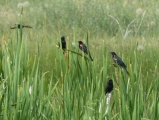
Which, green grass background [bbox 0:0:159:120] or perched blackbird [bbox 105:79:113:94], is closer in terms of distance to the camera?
green grass background [bbox 0:0:159:120]

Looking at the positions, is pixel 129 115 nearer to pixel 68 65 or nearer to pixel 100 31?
pixel 68 65

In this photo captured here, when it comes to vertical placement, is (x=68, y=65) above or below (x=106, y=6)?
below

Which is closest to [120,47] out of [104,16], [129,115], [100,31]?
[100,31]

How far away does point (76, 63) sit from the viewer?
135 inches

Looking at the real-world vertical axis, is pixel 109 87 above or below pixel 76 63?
below

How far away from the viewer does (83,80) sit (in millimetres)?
3379

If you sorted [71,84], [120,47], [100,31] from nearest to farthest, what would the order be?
[71,84], [120,47], [100,31]

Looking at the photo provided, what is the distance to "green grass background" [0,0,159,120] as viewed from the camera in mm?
2951

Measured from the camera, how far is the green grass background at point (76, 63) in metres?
2.95

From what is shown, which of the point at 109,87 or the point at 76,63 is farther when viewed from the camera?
the point at 76,63

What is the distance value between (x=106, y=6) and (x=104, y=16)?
0.69 metres

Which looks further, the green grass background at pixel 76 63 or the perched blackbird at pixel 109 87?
the perched blackbird at pixel 109 87

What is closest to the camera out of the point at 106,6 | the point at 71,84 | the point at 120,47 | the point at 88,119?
the point at 88,119

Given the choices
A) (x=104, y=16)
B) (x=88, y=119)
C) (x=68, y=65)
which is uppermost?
(x=104, y=16)
